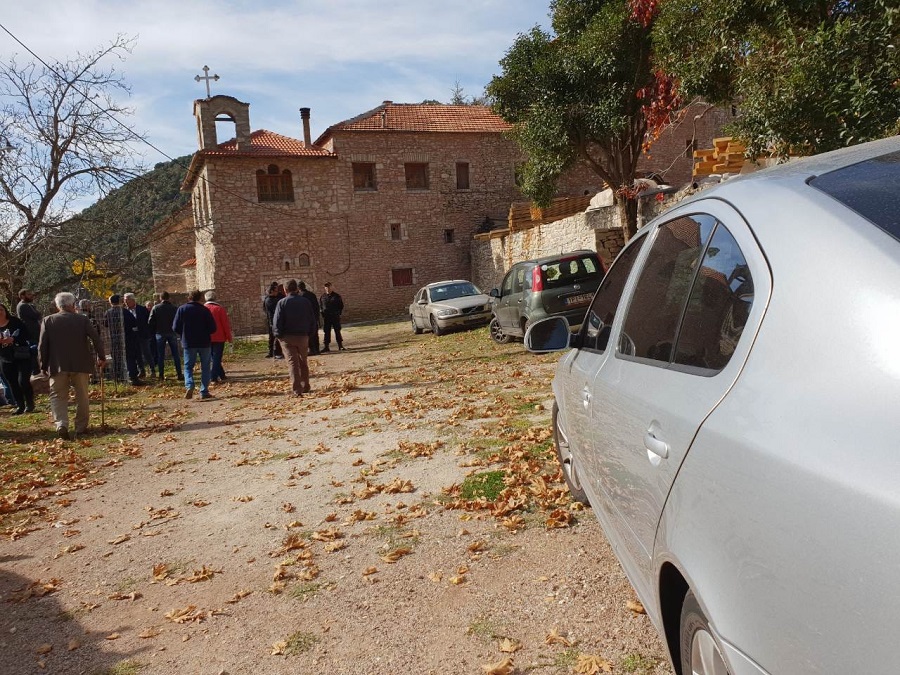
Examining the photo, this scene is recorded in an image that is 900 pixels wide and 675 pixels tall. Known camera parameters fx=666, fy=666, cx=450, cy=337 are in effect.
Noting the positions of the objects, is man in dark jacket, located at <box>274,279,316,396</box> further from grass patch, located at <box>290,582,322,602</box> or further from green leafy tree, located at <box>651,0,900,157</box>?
grass patch, located at <box>290,582,322,602</box>

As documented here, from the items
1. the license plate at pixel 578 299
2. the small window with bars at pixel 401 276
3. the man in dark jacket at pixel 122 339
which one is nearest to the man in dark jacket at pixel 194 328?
the man in dark jacket at pixel 122 339

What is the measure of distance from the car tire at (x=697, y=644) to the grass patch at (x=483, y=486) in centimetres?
326

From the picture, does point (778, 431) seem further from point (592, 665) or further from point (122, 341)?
point (122, 341)

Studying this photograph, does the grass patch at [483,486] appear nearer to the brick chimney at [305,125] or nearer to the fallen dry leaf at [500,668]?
the fallen dry leaf at [500,668]

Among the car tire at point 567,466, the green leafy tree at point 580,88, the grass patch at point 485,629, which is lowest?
the grass patch at point 485,629

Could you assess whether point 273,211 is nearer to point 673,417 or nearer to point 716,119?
point 716,119

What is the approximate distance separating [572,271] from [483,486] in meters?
8.11

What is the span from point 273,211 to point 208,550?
27891 mm

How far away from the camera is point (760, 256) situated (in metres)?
1.65

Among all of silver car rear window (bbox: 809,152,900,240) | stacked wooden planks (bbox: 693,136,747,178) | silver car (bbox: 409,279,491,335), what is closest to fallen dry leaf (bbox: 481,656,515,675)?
silver car rear window (bbox: 809,152,900,240)

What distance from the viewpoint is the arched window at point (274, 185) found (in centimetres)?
3105

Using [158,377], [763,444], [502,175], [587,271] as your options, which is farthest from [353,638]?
[502,175]

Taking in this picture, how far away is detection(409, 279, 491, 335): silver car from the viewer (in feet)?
62.5

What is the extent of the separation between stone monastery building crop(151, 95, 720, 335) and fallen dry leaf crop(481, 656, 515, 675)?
2917 cm
